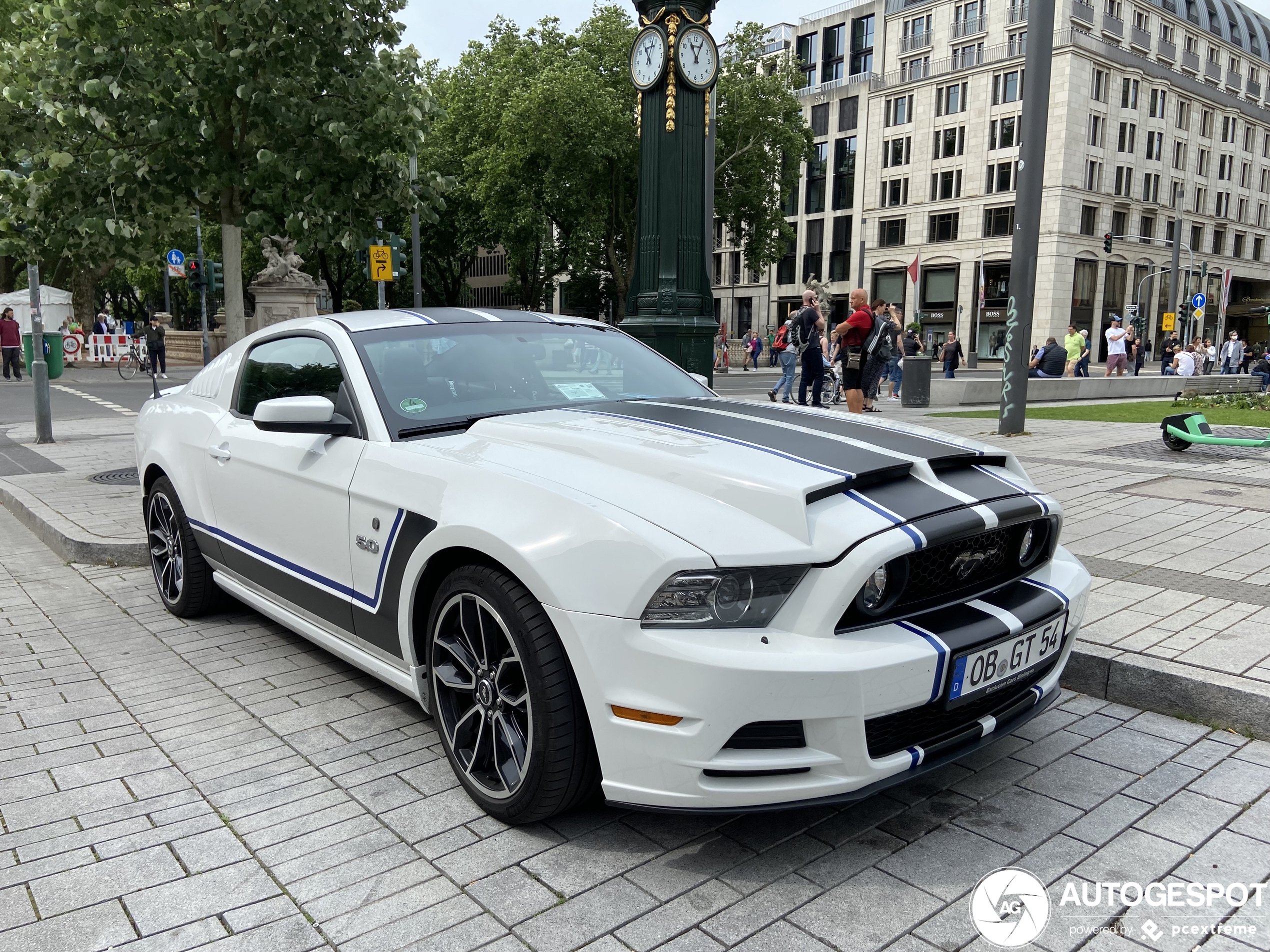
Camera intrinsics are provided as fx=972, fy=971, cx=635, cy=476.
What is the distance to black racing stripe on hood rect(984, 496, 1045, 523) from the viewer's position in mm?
2793

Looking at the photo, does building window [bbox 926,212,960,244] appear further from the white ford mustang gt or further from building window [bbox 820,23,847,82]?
the white ford mustang gt

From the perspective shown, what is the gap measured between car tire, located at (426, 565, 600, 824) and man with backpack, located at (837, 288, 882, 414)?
1042 cm

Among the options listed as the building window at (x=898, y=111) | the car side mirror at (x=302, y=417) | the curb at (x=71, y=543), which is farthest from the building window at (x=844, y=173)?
the car side mirror at (x=302, y=417)

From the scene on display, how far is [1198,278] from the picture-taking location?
2665 inches

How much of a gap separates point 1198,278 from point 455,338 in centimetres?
7642

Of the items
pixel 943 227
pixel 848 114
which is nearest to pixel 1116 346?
pixel 943 227

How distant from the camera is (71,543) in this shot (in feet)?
20.9

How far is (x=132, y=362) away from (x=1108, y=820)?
3395 cm

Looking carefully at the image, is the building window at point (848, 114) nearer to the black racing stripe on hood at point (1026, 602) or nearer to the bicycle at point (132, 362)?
the bicycle at point (132, 362)

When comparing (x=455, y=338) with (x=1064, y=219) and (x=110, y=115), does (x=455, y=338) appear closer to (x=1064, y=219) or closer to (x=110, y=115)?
(x=110, y=115)

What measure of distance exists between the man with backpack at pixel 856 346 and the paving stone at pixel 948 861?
1036 centimetres

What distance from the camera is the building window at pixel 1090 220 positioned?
2239 inches

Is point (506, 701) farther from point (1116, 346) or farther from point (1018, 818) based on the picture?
point (1116, 346)

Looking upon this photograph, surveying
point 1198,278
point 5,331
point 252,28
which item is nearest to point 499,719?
point 252,28
